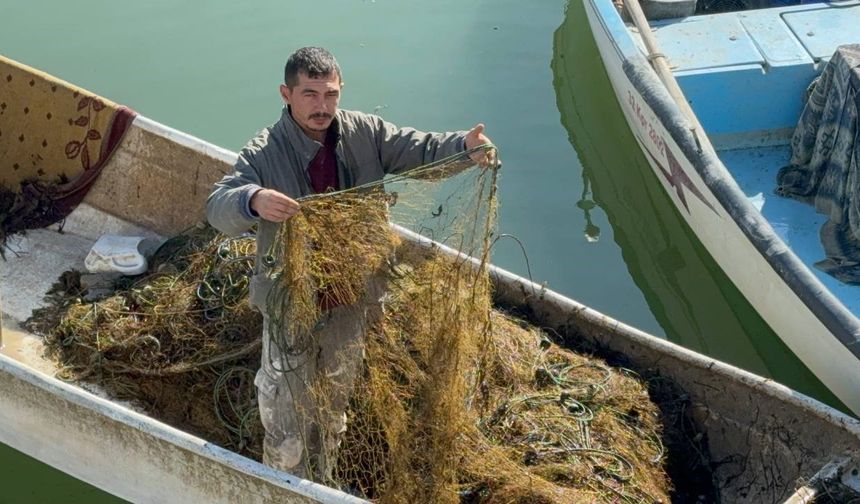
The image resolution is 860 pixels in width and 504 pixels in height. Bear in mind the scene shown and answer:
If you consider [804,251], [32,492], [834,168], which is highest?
[834,168]

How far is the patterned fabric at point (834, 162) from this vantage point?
652cm

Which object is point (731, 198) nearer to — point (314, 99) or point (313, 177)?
point (313, 177)

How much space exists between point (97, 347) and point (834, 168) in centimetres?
440

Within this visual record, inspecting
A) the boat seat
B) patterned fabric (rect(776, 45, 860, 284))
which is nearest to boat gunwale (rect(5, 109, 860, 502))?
patterned fabric (rect(776, 45, 860, 284))

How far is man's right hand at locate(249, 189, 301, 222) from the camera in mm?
3834

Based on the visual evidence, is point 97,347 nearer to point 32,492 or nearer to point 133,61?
point 32,492

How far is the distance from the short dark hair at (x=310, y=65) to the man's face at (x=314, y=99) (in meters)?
0.02

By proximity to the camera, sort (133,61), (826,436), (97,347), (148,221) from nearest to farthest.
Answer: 1. (826,436)
2. (97,347)
3. (148,221)
4. (133,61)

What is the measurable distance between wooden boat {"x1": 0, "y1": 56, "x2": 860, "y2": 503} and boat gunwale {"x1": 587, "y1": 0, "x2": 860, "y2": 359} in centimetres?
77

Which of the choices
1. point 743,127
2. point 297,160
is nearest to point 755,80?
point 743,127

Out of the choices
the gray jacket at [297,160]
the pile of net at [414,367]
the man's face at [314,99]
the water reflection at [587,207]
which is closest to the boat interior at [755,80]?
the water reflection at [587,207]

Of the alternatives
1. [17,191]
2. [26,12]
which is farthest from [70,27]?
[17,191]

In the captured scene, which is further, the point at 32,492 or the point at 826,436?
the point at 32,492

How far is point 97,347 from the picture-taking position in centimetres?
555
